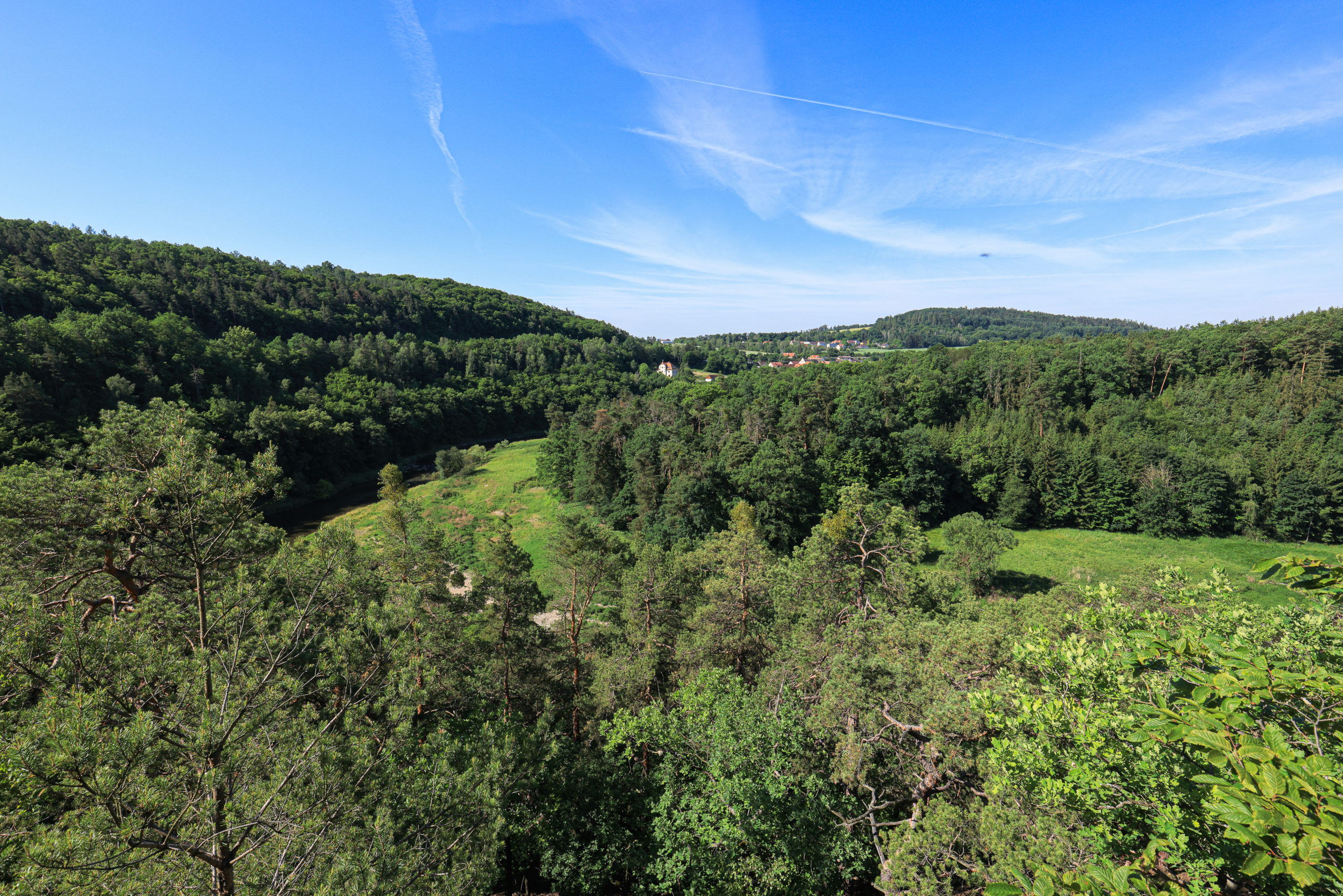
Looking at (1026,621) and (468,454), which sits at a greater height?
(1026,621)

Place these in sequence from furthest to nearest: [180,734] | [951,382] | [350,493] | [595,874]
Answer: [951,382] → [350,493] → [595,874] → [180,734]

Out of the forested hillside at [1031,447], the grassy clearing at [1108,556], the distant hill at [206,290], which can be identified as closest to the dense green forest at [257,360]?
the distant hill at [206,290]

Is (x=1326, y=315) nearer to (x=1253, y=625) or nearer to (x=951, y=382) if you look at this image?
(x=951, y=382)

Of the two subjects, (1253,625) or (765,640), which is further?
(765,640)

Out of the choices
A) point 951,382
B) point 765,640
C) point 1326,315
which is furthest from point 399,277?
point 1326,315

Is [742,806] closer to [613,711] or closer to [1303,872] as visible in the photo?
[613,711]

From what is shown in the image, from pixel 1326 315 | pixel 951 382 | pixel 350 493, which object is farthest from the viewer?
pixel 951 382

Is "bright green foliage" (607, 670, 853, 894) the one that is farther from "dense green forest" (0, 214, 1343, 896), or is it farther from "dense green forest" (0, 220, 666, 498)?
"dense green forest" (0, 220, 666, 498)

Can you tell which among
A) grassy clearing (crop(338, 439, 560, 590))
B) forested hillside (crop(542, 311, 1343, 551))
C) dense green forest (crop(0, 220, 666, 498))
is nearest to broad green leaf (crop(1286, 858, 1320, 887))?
dense green forest (crop(0, 220, 666, 498))
